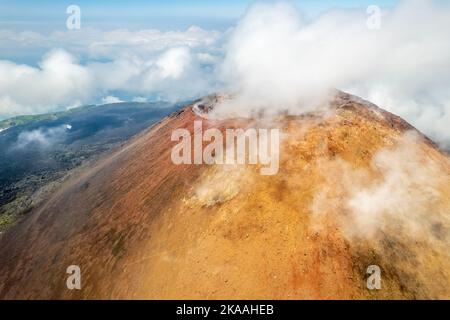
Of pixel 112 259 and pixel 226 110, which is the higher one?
pixel 226 110

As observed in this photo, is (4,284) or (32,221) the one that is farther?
(32,221)
